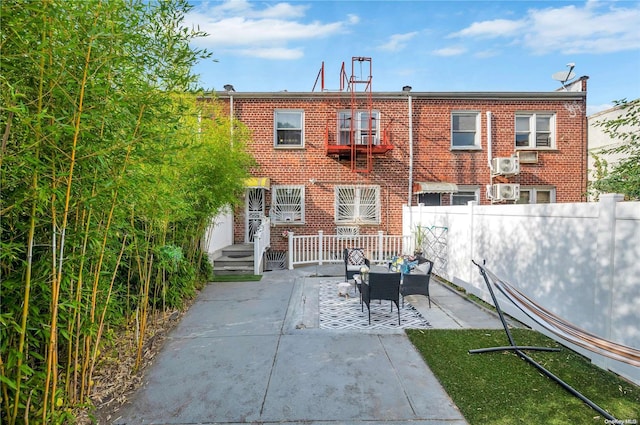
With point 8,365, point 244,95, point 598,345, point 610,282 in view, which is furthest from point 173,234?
point 244,95

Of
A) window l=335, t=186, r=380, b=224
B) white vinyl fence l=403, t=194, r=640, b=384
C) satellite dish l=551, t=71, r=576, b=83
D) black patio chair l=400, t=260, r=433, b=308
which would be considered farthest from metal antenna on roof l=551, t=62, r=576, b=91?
black patio chair l=400, t=260, r=433, b=308

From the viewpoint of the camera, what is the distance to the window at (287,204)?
9875mm

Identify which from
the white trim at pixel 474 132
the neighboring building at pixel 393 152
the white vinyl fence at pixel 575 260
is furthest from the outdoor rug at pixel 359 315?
the white trim at pixel 474 132

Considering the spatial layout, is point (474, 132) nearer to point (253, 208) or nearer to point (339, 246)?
point (339, 246)

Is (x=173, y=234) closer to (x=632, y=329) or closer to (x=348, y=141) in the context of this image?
(x=632, y=329)

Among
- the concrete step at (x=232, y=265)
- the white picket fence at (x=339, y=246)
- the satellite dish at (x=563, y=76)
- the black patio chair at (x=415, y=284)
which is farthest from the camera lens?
the satellite dish at (x=563, y=76)

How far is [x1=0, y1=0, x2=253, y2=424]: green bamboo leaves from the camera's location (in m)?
1.75

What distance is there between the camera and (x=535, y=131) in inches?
395

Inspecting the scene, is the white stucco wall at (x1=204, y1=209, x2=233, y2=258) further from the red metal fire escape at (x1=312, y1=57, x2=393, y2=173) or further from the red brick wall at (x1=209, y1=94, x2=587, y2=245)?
the red metal fire escape at (x1=312, y1=57, x2=393, y2=173)

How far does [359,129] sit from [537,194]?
631cm

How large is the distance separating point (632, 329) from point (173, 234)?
5782 mm

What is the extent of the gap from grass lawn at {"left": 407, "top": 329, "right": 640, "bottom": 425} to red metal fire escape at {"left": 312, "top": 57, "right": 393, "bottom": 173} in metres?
6.67

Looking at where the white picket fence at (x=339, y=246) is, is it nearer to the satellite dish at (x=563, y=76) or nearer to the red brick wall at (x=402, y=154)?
the red brick wall at (x=402, y=154)

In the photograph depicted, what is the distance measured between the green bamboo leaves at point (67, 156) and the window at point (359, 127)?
7.46m
